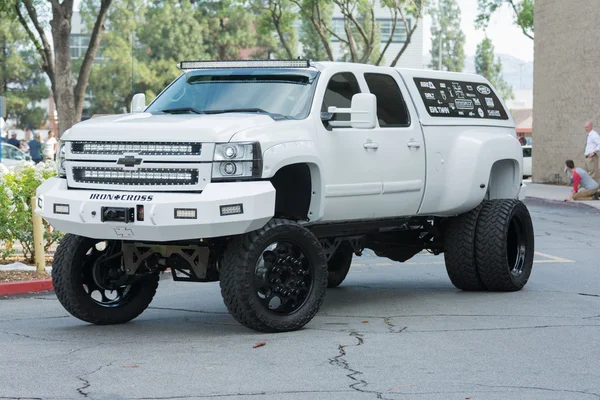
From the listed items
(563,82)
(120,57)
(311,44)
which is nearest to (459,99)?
(563,82)

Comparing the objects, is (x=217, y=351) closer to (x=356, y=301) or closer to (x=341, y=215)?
(x=341, y=215)

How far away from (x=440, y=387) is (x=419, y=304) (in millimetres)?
3817

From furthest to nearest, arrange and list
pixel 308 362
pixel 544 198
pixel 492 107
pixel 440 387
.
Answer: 1. pixel 544 198
2. pixel 492 107
3. pixel 308 362
4. pixel 440 387

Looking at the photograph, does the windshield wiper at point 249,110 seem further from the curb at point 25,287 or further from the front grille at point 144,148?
the curb at point 25,287

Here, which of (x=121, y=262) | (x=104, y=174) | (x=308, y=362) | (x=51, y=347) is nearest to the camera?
(x=308, y=362)

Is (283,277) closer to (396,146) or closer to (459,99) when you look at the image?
(396,146)

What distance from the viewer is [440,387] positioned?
6.65 m

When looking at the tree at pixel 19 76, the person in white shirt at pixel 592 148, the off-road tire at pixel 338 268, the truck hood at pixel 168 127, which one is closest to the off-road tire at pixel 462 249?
the off-road tire at pixel 338 268

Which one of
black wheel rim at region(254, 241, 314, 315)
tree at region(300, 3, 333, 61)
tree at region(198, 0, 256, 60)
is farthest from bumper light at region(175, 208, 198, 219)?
tree at region(300, 3, 333, 61)

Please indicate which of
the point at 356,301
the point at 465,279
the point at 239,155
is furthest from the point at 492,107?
the point at 239,155

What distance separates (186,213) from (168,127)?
0.73 metres

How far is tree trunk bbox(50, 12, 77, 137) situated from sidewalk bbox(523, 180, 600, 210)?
1158 cm

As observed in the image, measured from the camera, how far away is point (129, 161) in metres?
8.45

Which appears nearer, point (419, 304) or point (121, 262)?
point (121, 262)
